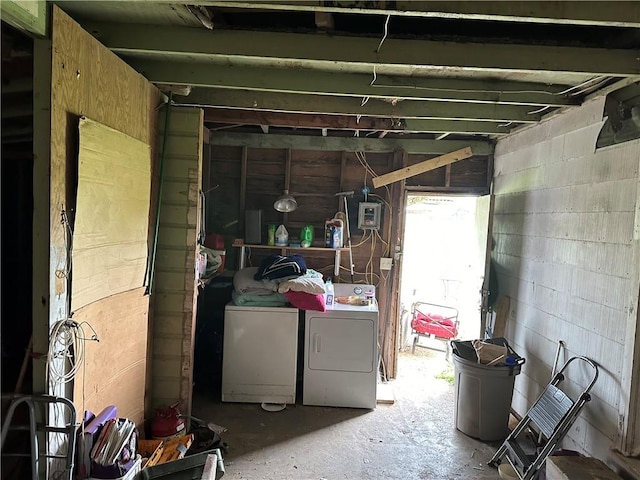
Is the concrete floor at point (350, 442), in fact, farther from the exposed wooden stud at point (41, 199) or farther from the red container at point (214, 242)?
the exposed wooden stud at point (41, 199)

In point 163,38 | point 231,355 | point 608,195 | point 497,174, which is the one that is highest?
point 163,38

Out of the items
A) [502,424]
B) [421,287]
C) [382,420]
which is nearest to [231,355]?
[382,420]

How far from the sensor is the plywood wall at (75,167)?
5.78 feet

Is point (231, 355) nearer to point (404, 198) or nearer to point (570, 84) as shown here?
point (404, 198)

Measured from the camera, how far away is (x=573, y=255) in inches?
113

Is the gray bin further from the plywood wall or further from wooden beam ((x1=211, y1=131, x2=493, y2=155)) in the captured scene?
the plywood wall

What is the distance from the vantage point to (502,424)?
10.6ft

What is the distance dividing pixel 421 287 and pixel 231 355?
14.1ft

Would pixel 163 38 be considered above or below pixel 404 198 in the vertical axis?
above

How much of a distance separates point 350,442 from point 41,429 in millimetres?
2020

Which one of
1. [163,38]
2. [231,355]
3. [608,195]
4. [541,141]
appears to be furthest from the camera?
[231,355]

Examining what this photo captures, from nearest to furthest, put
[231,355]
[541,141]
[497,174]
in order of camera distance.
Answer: [541,141]
[231,355]
[497,174]

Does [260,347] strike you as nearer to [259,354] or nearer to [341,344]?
[259,354]

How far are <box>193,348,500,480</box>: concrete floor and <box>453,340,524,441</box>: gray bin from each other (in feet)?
0.33
